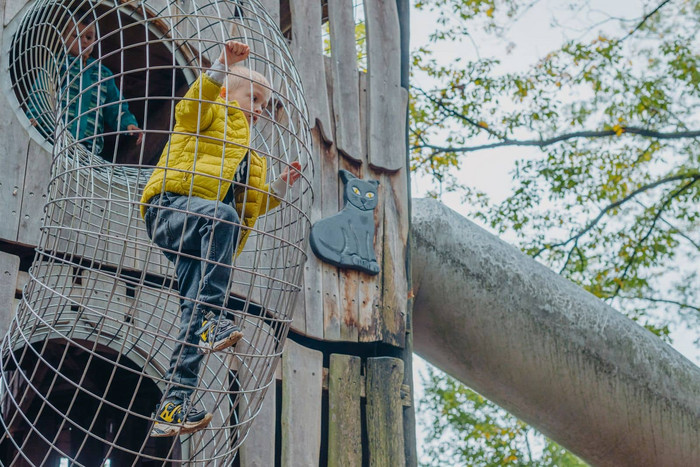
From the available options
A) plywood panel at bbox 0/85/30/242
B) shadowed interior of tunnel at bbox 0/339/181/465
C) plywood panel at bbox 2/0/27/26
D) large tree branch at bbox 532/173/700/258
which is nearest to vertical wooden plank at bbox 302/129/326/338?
shadowed interior of tunnel at bbox 0/339/181/465

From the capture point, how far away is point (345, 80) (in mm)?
6535

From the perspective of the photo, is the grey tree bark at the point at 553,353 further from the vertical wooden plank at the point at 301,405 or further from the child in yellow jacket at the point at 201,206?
the child in yellow jacket at the point at 201,206

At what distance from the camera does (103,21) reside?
20.5 feet

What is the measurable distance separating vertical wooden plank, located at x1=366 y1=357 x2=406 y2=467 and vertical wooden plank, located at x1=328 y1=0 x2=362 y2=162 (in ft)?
4.54

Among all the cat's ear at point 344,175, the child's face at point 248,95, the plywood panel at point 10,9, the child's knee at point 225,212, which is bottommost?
the child's knee at point 225,212

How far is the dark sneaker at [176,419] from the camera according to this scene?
364 cm

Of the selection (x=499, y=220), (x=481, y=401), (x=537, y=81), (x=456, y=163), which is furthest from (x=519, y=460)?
(x=537, y=81)

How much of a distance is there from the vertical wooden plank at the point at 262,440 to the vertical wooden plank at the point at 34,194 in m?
1.44

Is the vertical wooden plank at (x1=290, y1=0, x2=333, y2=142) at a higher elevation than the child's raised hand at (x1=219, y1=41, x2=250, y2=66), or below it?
higher

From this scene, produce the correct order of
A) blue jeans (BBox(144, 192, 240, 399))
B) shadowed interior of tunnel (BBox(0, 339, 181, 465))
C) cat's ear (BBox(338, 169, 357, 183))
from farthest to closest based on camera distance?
shadowed interior of tunnel (BBox(0, 339, 181, 465))
cat's ear (BBox(338, 169, 357, 183))
blue jeans (BBox(144, 192, 240, 399))

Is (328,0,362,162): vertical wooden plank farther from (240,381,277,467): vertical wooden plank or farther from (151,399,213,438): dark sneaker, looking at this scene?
(151,399,213,438): dark sneaker

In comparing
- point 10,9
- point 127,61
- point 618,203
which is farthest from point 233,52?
point 618,203

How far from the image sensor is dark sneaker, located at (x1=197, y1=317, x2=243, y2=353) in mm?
3547

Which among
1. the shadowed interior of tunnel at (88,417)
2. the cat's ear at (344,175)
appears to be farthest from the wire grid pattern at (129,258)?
the cat's ear at (344,175)
